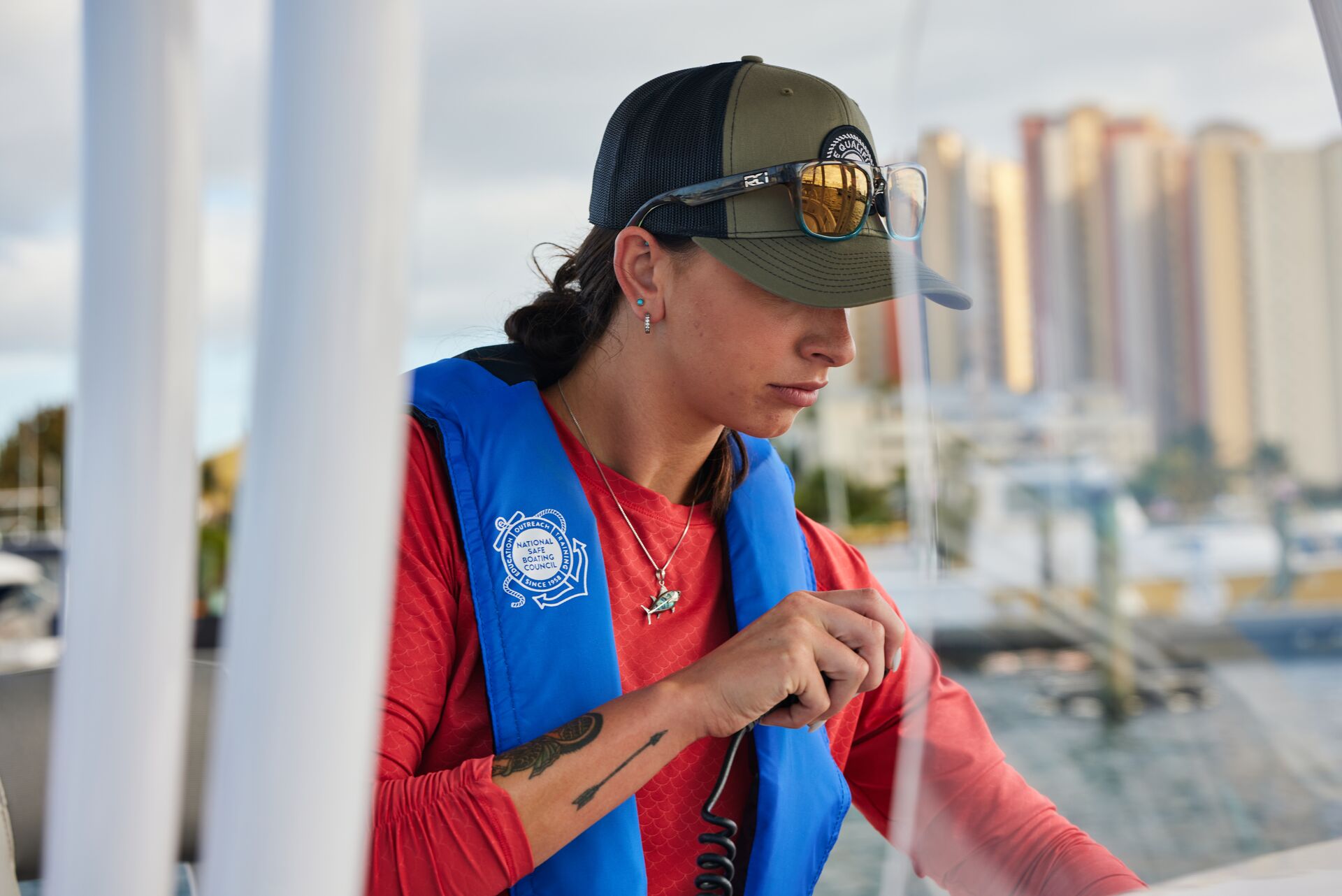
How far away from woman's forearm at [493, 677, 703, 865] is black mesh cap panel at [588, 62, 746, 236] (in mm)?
450

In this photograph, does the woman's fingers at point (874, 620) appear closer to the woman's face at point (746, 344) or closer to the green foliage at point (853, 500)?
the woman's face at point (746, 344)

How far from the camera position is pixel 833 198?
3.42 ft

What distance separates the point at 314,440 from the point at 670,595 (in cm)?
85

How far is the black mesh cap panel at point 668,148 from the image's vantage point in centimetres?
104

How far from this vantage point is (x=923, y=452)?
106cm

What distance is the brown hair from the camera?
1219 mm

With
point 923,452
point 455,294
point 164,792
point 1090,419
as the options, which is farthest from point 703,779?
point 1090,419

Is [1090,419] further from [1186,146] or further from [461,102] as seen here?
[461,102]

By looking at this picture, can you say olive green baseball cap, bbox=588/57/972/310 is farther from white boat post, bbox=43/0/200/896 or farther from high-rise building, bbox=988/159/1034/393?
high-rise building, bbox=988/159/1034/393

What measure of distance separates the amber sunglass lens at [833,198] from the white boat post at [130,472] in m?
0.67

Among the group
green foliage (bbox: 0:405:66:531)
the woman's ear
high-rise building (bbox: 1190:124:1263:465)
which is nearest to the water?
high-rise building (bbox: 1190:124:1263:465)

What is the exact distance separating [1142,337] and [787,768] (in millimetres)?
2617

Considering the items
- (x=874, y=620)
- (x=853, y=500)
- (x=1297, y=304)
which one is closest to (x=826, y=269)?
(x=874, y=620)

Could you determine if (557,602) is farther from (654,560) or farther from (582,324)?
(582,324)
